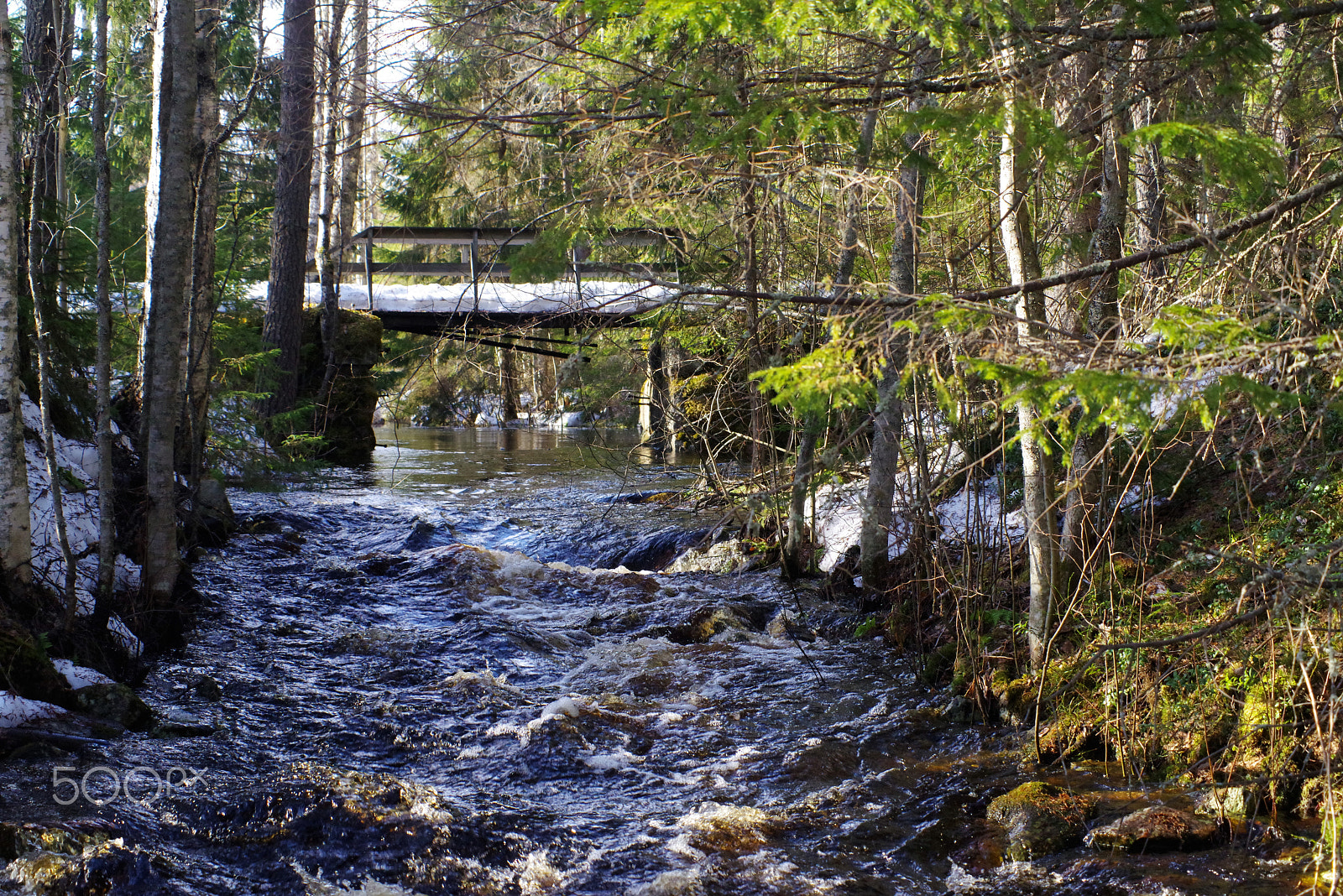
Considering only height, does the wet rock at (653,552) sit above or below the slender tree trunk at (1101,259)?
below

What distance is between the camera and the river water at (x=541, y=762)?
3.67 m

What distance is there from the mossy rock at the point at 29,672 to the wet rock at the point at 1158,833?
479 centimetres

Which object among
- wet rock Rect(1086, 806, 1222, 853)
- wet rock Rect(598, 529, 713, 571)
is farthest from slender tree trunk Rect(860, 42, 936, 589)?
wet rock Rect(598, 529, 713, 571)

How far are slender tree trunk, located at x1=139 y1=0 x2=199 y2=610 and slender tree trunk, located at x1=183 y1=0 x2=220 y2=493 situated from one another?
0.29m

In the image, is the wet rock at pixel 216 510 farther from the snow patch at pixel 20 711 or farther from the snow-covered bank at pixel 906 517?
the snow-covered bank at pixel 906 517

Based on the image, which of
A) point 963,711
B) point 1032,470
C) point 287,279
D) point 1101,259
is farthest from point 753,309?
point 287,279

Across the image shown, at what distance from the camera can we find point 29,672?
453 centimetres

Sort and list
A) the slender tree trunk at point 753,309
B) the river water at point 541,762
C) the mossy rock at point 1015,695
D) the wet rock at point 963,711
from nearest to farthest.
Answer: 1. the river water at point 541,762
2. the mossy rock at point 1015,695
3. the wet rock at point 963,711
4. the slender tree trunk at point 753,309

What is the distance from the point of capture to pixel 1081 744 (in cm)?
462

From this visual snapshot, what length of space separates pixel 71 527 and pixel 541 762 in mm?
3530

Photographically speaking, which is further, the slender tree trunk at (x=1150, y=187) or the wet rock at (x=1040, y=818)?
the slender tree trunk at (x=1150, y=187)

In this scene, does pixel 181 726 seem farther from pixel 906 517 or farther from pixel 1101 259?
pixel 1101 259

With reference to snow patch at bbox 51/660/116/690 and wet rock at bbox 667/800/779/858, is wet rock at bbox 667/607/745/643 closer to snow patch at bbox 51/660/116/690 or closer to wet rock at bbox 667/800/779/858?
wet rock at bbox 667/800/779/858

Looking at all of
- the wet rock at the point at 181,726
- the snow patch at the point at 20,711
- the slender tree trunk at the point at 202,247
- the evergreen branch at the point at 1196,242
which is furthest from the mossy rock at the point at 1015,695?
the slender tree trunk at the point at 202,247
